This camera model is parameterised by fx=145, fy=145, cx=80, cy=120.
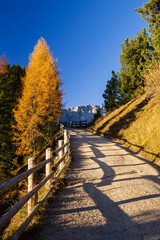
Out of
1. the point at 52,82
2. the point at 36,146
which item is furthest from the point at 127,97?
the point at 36,146

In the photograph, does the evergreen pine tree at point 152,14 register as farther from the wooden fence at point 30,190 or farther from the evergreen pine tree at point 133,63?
the wooden fence at point 30,190

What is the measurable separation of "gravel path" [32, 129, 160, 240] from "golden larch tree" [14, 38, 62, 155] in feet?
37.4

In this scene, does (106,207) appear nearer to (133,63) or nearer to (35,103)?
(35,103)

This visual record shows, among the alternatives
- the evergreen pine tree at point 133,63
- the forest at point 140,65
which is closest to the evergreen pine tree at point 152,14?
the forest at point 140,65

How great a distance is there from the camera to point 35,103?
17578mm

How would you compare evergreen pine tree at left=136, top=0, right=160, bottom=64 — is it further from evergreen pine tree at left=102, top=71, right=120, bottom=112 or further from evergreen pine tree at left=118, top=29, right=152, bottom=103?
evergreen pine tree at left=102, top=71, right=120, bottom=112

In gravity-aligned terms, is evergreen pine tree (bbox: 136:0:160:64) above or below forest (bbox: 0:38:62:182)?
above

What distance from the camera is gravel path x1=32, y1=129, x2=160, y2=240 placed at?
299cm

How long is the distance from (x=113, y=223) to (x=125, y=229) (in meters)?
0.29

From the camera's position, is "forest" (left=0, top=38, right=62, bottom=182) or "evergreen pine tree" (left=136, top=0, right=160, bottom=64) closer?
"evergreen pine tree" (left=136, top=0, right=160, bottom=64)

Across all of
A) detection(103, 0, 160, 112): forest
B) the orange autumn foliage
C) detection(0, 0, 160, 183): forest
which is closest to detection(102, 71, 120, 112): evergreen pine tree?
detection(103, 0, 160, 112): forest

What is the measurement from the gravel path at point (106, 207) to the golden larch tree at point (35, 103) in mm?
11413

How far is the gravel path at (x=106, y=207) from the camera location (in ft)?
9.80

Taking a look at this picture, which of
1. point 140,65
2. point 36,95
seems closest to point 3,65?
point 36,95
